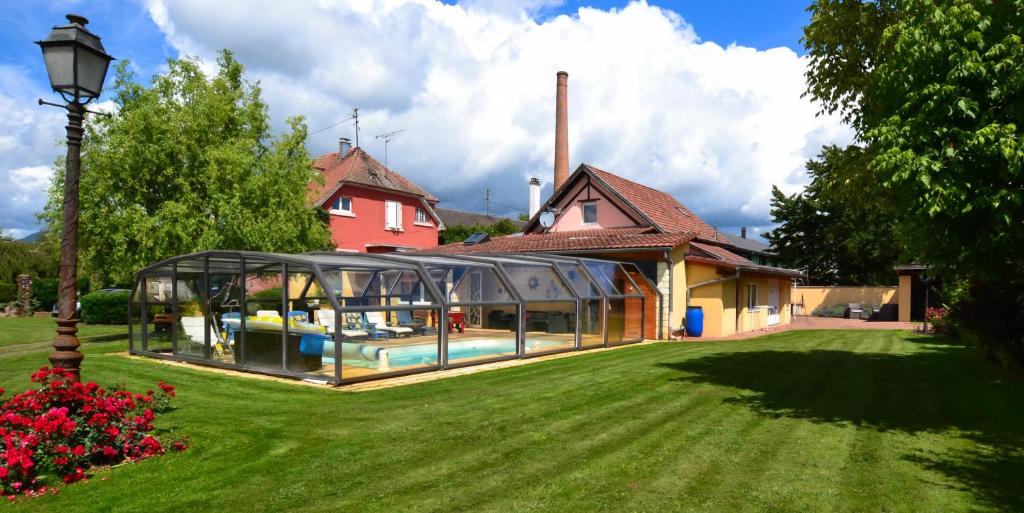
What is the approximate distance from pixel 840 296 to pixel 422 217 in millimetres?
27065

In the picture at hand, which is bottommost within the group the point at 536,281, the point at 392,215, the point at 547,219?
the point at 536,281

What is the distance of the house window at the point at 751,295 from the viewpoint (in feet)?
82.1

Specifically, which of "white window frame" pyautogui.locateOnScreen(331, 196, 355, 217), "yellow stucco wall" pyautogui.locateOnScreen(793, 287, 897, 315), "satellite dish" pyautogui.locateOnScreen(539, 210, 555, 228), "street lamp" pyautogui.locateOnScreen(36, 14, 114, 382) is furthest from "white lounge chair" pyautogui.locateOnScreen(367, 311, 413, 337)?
"yellow stucco wall" pyautogui.locateOnScreen(793, 287, 897, 315)

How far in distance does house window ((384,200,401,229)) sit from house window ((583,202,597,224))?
14826mm

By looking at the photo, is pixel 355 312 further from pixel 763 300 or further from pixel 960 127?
pixel 763 300

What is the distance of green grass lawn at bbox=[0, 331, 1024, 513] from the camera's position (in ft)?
16.5

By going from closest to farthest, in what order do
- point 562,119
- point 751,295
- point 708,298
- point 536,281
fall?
point 536,281
point 708,298
point 751,295
point 562,119

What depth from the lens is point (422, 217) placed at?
133 feet

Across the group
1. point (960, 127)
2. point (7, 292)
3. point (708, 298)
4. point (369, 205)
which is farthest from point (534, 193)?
point (960, 127)

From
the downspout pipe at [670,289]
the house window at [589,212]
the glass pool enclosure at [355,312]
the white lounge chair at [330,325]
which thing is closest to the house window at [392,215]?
the house window at [589,212]

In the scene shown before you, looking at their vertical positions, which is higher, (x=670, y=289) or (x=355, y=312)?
(x=670, y=289)

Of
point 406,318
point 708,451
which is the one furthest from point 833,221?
point 708,451

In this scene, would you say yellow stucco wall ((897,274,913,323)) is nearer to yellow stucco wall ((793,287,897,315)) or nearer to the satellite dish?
yellow stucco wall ((793,287,897,315))

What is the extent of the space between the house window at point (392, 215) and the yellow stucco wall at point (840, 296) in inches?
995
